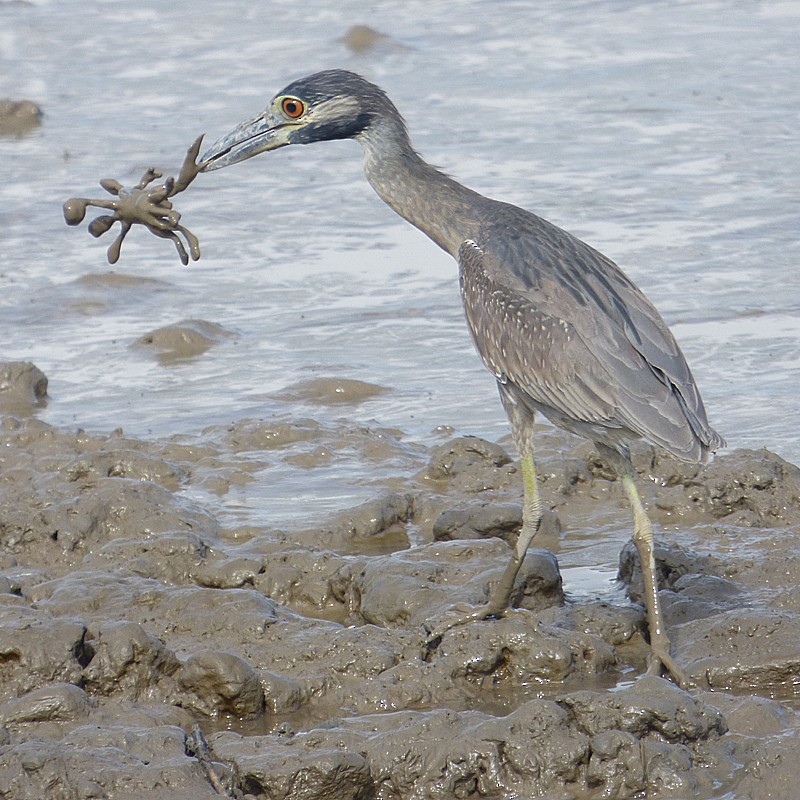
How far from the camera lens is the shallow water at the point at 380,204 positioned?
853cm

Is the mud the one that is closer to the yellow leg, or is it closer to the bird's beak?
the bird's beak

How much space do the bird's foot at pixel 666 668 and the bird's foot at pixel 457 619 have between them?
1.91 feet

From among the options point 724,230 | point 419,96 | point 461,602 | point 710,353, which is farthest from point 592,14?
point 461,602

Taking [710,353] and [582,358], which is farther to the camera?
[710,353]

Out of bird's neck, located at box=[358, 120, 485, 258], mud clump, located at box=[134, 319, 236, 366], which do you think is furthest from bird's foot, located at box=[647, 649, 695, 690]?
mud clump, located at box=[134, 319, 236, 366]

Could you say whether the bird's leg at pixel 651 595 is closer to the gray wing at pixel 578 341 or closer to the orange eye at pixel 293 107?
the gray wing at pixel 578 341

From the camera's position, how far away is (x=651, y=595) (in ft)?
18.2

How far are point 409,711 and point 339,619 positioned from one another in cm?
100

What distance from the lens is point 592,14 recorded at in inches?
738

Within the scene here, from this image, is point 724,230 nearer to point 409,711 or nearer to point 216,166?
point 216,166

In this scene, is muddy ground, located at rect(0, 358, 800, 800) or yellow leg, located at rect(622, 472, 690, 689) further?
yellow leg, located at rect(622, 472, 690, 689)

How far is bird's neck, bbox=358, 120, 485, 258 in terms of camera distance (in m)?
6.31

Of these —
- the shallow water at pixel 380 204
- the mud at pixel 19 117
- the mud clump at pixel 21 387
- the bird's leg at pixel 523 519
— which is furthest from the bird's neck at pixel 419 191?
the mud at pixel 19 117

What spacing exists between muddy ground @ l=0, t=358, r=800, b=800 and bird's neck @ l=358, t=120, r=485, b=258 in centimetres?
118
